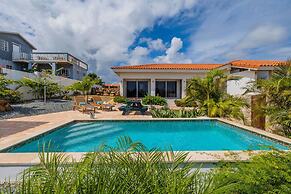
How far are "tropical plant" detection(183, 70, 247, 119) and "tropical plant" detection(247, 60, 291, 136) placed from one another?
13.1 feet

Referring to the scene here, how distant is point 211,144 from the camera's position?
31.4 ft

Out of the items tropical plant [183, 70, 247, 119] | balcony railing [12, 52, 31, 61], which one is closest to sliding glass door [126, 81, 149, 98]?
tropical plant [183, 70, 247, 119]

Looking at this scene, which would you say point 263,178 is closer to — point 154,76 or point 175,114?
point 175,114

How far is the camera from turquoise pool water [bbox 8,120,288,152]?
8805 mm

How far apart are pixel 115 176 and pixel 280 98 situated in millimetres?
10541

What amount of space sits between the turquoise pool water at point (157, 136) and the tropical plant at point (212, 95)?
1.60 m

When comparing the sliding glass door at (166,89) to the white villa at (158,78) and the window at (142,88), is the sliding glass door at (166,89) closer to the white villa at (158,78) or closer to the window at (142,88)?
the white villa at (158,78)

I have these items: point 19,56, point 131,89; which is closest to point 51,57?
point 19,56

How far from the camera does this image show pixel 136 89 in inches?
1012

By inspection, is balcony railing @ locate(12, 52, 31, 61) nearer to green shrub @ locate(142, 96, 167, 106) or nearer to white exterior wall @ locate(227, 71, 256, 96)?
green shrub @ locate(142, 96, 167, 106)

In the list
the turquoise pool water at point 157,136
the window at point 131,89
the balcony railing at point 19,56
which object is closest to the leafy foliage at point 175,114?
the turquoise pool water at point 157,136

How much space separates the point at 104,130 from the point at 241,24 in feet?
55.1

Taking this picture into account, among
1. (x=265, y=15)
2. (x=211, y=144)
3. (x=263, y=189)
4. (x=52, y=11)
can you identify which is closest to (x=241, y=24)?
(x=265, y=15)

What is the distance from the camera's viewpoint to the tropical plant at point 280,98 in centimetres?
926
